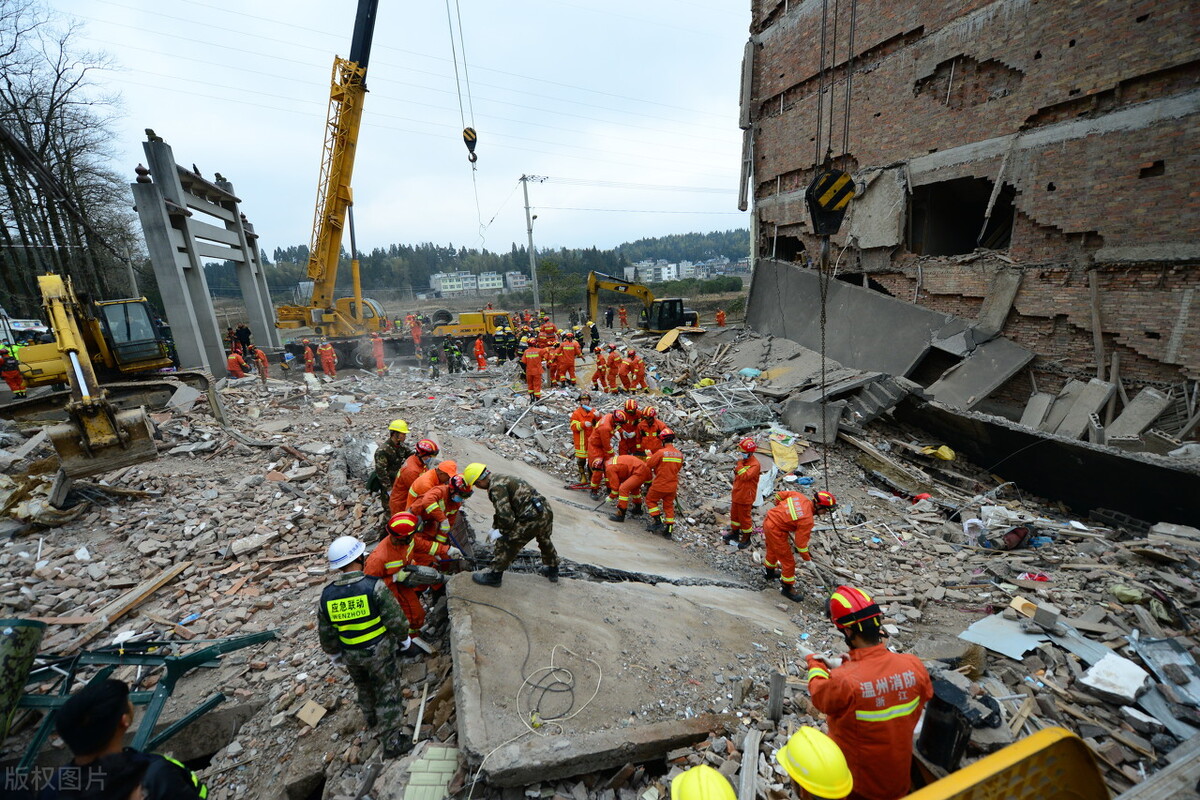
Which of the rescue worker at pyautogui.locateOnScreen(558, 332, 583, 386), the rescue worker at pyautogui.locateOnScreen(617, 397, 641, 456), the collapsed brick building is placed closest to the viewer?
the rescue worker at pyautogui.locateOnScreen(617, 397, 641, 456)

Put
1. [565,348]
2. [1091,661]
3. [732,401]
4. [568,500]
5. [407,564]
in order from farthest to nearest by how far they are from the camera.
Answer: [565,348] < [732,401] < [568,500] < [407,564] < [1091,661]

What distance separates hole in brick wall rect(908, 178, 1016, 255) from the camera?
10.5 metres

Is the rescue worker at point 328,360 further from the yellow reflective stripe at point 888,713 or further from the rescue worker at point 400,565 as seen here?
the yellow reflective stripe at point 888,713

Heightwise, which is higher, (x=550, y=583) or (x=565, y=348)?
(x=565, y=348)

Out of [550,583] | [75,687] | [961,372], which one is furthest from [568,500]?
[961,372]

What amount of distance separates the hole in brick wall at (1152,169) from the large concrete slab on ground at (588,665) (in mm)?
9139

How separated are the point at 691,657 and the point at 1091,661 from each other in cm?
300

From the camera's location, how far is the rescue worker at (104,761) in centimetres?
181

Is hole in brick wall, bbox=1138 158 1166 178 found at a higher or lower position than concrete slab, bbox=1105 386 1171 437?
higher

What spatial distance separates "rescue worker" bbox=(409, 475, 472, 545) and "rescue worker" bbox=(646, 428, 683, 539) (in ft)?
9.27

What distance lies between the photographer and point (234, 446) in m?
8.12

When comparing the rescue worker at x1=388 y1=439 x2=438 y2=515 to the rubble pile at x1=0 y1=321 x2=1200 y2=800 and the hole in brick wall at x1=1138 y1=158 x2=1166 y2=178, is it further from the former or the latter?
the hole in brick wall at x1=1138 y1=158 x2=1166 y2=178

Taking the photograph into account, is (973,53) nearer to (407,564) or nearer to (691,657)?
(691,657)

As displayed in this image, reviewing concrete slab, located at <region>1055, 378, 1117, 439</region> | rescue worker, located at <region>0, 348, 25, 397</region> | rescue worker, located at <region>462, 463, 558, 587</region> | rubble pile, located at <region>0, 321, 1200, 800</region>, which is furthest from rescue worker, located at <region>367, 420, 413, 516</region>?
concrete slab, located at <region>1055, 378, 1117, 439</region>
